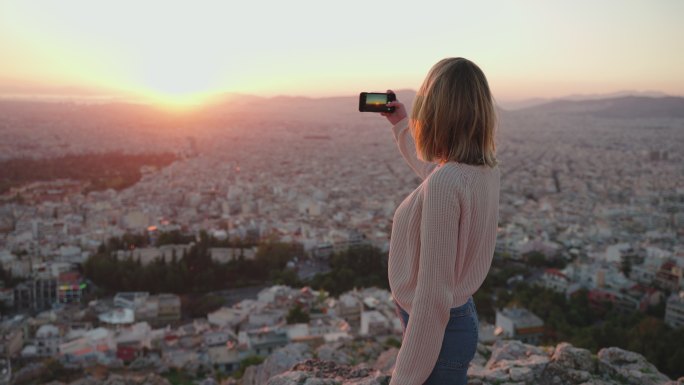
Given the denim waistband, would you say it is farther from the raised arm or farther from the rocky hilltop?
the rocky hilltop

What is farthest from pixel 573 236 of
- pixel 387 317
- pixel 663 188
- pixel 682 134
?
pixel 682 134

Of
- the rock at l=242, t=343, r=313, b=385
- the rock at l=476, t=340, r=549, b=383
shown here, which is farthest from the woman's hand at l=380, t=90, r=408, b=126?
the rock at l=242, t=343, r=313, b=385

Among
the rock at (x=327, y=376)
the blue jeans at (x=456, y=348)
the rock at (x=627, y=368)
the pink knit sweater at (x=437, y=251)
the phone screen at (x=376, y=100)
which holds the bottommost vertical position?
the rock at (x=627, y=368)

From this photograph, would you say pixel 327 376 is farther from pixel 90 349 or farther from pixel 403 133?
pixel 90 349

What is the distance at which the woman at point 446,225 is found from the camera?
2.98 ft

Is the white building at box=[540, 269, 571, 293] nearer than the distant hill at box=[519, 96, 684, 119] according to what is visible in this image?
Yes

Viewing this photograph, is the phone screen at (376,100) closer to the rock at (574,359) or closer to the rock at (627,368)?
the rock at (574,359)

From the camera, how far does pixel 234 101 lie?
7306 cm

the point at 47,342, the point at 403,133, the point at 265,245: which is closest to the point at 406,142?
the point at 403,133

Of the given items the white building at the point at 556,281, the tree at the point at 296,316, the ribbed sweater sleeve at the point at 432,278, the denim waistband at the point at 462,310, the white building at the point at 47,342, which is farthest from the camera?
the white building at the point at 556,281

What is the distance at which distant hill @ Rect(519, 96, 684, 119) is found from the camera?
58.0 meters

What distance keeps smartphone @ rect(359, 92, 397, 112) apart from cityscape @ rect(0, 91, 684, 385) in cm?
33

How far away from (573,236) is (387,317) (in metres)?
8.92

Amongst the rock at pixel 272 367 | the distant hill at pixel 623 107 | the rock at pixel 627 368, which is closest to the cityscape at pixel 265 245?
the rock at pixel 272 367
